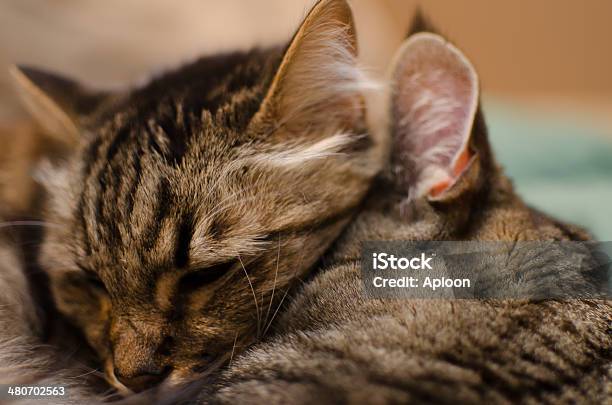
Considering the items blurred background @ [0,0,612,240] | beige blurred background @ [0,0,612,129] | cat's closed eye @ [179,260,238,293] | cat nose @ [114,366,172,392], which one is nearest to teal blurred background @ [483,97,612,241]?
blurred background @ [0,0,612,240]

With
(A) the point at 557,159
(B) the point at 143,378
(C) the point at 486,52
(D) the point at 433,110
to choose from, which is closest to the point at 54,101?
(B) the point at 143,378

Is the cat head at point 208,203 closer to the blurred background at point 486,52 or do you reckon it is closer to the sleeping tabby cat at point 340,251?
the sleeping tabby cat at point 340,251

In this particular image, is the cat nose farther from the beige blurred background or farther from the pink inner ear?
the beige blurred background

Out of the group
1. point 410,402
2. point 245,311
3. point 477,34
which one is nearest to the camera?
point 410,402

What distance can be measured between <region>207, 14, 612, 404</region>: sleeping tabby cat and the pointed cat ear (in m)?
0.09

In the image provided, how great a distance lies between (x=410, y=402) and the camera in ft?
2.03

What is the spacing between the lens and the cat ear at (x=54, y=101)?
3.67 feet

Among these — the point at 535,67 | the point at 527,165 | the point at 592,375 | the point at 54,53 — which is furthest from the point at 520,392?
A: the point at 535,67

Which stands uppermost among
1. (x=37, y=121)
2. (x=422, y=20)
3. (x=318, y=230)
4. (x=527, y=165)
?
(x=422, y=20)

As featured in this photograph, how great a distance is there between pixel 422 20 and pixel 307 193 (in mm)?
346

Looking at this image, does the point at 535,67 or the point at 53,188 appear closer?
the point at 53,188

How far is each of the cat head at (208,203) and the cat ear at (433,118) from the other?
2.8 inches

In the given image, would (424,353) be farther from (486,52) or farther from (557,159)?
(486,52)

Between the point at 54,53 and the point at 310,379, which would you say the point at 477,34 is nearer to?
the point at 54,53
